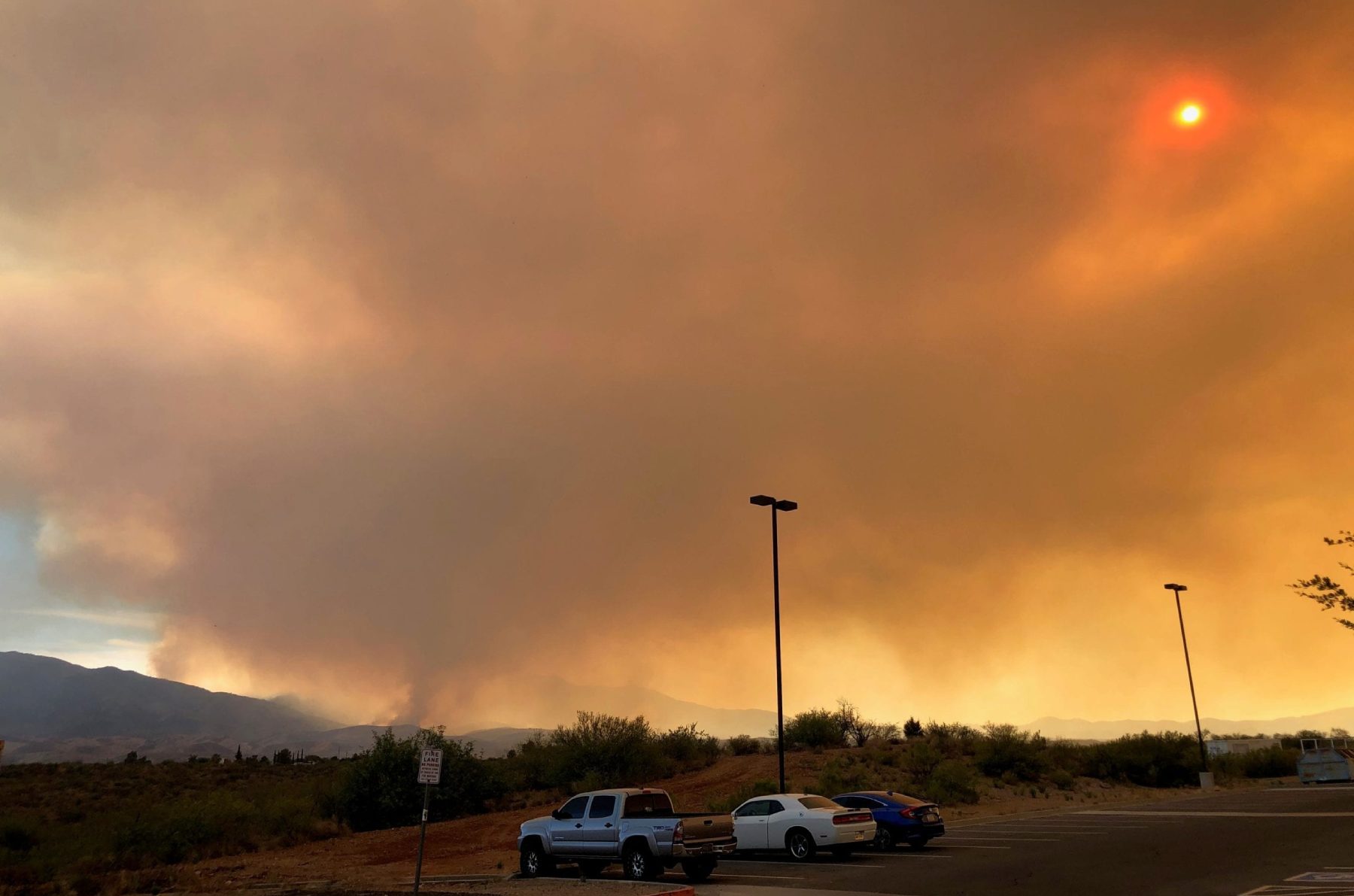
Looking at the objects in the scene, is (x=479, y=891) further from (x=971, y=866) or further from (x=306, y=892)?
(x=971, y=866)

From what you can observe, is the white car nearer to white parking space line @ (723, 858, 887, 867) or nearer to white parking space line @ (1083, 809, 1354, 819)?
white parking space line @ (723, 858, 887, 867)

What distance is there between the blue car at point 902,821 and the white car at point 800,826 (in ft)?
3.36

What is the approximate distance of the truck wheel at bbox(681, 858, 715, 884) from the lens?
21047 mm

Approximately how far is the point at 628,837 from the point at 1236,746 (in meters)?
104

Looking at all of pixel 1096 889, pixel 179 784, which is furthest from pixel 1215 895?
pixel 179 784

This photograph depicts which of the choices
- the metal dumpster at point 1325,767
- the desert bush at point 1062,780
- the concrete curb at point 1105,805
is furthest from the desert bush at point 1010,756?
the metal dumpster at point 1325,767

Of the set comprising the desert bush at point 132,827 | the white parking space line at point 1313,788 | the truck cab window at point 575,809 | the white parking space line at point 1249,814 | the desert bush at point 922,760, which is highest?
the desert bush at point 922,760

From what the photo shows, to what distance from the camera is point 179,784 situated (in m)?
62.6

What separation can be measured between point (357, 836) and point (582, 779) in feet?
49.7

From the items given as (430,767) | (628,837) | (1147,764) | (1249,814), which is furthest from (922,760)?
(430,767)

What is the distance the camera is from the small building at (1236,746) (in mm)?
89875

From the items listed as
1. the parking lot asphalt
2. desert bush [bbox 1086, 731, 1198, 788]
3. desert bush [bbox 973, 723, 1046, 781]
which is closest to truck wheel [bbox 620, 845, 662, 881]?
the parking lot asphalt

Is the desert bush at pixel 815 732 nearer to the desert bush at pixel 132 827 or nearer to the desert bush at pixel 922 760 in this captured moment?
the desert bush at pixel 922 760

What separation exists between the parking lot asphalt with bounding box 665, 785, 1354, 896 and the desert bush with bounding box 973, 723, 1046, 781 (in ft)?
66.9
